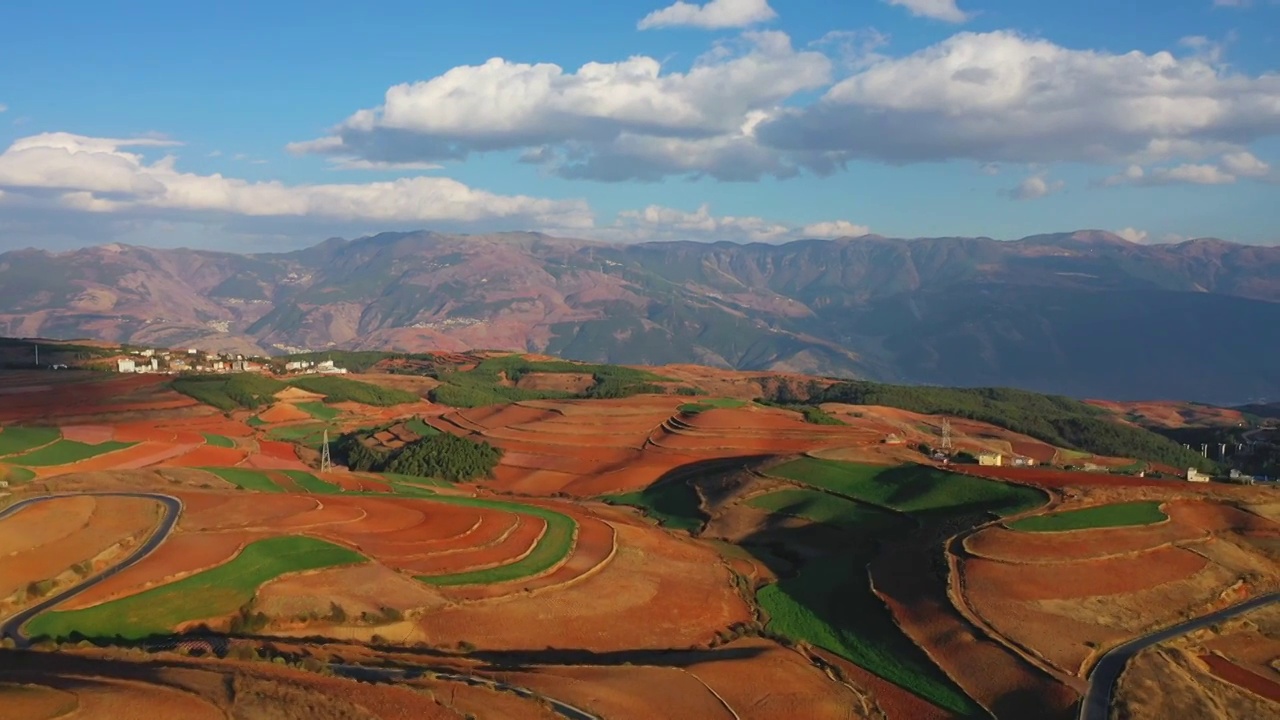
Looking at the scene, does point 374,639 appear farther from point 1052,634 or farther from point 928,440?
point 928,440

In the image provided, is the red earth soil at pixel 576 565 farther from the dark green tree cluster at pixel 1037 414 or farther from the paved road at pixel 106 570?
the dark green tree cluster at pixel 1037 414

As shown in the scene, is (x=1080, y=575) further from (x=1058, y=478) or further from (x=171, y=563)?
(x=171, y=563)

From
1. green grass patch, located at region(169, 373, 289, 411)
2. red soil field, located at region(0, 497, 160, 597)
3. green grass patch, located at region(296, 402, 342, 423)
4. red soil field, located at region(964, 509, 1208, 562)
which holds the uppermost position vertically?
red soil field, located at region(0, 497, 160, 597)

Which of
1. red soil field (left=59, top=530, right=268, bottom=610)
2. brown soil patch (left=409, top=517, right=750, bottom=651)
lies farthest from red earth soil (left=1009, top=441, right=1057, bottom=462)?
red soil field (left=59, top=530, right=268, bottom=610)

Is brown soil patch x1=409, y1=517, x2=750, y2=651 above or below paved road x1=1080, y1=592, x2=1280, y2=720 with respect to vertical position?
below

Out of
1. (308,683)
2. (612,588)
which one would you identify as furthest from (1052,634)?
(308,683)

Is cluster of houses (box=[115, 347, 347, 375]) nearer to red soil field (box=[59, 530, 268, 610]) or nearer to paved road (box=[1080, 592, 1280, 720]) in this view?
red soil field (box=[59, 530, 268, 610])
